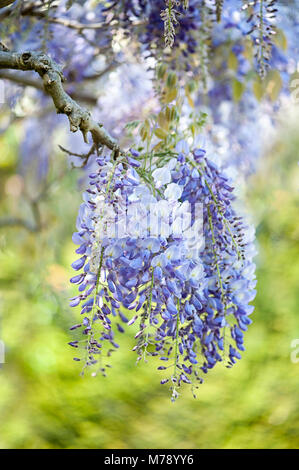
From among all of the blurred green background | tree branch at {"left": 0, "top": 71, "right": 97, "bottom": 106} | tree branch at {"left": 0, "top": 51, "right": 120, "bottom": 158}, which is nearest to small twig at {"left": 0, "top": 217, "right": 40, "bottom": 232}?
the blurred green background

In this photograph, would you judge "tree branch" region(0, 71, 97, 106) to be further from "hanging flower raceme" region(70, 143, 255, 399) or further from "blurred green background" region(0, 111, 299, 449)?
"hanging flower raceme" region(70, 143, 255, 399)

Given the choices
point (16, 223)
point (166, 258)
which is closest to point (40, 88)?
point (166, 258)

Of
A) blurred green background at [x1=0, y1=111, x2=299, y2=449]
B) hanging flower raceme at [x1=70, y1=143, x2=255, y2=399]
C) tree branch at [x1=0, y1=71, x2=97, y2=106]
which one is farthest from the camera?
blurred green background at [x1=0, y1=111, x2=299, y2=449]

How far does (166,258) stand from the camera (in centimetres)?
60

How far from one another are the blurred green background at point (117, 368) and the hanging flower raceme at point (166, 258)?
4.72 ft

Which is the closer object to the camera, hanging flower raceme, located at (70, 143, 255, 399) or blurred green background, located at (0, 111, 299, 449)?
hanging flower raceme, located at (70, 143, 255, 399)

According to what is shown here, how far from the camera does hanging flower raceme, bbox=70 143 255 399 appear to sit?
607 mm

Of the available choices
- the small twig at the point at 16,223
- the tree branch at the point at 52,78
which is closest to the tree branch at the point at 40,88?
the tree branch at the point at 52,78

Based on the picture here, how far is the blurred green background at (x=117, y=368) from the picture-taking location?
219cm

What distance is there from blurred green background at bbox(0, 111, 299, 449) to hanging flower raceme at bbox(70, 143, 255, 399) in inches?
56.6

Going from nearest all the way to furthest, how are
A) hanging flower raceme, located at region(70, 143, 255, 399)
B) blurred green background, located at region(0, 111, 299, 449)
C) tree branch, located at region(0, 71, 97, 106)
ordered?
1. hanging flower raceme, located at region(70, 143, 255, 399)
2. tree branch, located at region(0, 71, 97, 106)
3. blurred green background, located at region(0, 111, 299, 449)

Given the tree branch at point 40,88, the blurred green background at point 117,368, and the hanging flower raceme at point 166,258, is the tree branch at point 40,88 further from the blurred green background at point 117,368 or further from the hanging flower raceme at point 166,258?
A: the hanging flower raceme at point 166,258

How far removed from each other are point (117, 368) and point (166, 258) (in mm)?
1985
